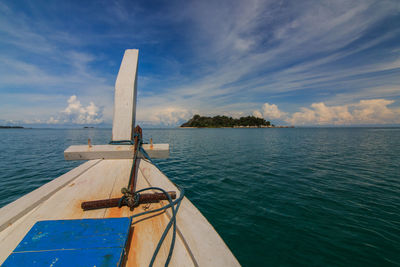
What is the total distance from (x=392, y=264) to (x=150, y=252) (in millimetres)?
5866

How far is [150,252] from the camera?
1.94 m

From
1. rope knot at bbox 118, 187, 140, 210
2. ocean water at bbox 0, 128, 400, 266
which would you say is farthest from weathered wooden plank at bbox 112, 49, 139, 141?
ocean water at bbox 0, 128, 400, 266

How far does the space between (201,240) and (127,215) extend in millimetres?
1339

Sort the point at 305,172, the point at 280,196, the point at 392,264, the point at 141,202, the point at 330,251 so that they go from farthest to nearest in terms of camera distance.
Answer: the point at 305,172 → the point at 280,196 → the point at 330,251 → the point at 392,264 → the point at 141,202

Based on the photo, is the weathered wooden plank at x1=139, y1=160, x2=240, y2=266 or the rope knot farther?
the rope knot

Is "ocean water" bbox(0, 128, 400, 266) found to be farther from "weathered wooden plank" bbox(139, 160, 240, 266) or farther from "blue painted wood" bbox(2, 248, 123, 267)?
"blue painted wood" bbox(2, 248, 123, 267)

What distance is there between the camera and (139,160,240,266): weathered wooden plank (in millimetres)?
1788

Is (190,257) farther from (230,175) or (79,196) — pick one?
(230,175)

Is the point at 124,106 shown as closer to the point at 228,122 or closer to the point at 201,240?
the point at 201,240

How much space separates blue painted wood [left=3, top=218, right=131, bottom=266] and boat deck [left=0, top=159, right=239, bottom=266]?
27cm

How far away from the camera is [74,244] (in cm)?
174

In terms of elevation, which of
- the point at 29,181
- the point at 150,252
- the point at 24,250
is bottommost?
the point at 29,181

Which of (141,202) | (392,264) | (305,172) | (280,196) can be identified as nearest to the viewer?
(141,202)

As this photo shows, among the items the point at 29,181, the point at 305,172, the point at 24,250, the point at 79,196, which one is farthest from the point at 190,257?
the point at 29,181
